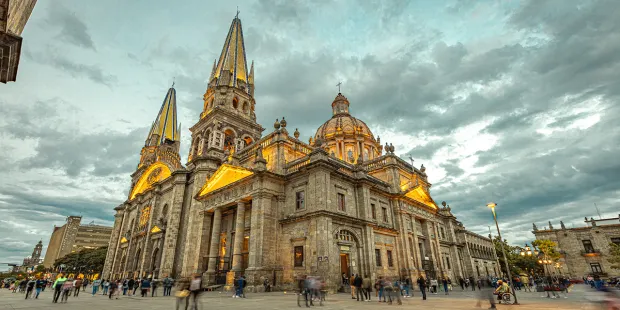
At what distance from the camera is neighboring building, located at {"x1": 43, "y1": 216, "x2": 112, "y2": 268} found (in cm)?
11875

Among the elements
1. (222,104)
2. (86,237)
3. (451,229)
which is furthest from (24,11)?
(86,237)

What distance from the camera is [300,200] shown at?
2350cm

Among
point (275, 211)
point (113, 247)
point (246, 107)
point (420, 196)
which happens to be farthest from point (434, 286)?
point (113, 247)

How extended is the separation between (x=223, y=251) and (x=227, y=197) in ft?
17.6

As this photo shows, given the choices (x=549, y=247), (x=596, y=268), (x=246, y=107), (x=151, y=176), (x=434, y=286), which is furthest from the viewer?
(x=549, y=247)

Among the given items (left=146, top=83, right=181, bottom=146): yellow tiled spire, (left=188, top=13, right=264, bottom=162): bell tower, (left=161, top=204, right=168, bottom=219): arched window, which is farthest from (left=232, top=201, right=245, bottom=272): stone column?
(left=146, top=83, right=181, bottom=146): yellow tiled spire

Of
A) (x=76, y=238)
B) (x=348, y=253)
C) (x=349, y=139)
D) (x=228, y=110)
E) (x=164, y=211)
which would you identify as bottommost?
(x=348, y=253)

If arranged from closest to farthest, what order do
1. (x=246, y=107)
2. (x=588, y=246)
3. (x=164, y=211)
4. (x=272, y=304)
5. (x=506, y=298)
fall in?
1. (x=272, y=304)
2. (x=506, y=298)
3. (x=164, y=211)
4. (x=246, y=107)
5. (x=588, y=246)

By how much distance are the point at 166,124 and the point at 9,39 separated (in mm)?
58364

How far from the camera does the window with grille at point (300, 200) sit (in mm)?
23155

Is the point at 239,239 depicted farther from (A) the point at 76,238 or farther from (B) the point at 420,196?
(A) the point at 76,238

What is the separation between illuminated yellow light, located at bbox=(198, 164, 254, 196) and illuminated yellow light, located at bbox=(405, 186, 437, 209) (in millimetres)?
16871

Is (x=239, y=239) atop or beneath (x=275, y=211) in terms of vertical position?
beneath

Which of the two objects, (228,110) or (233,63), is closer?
(228,110)
